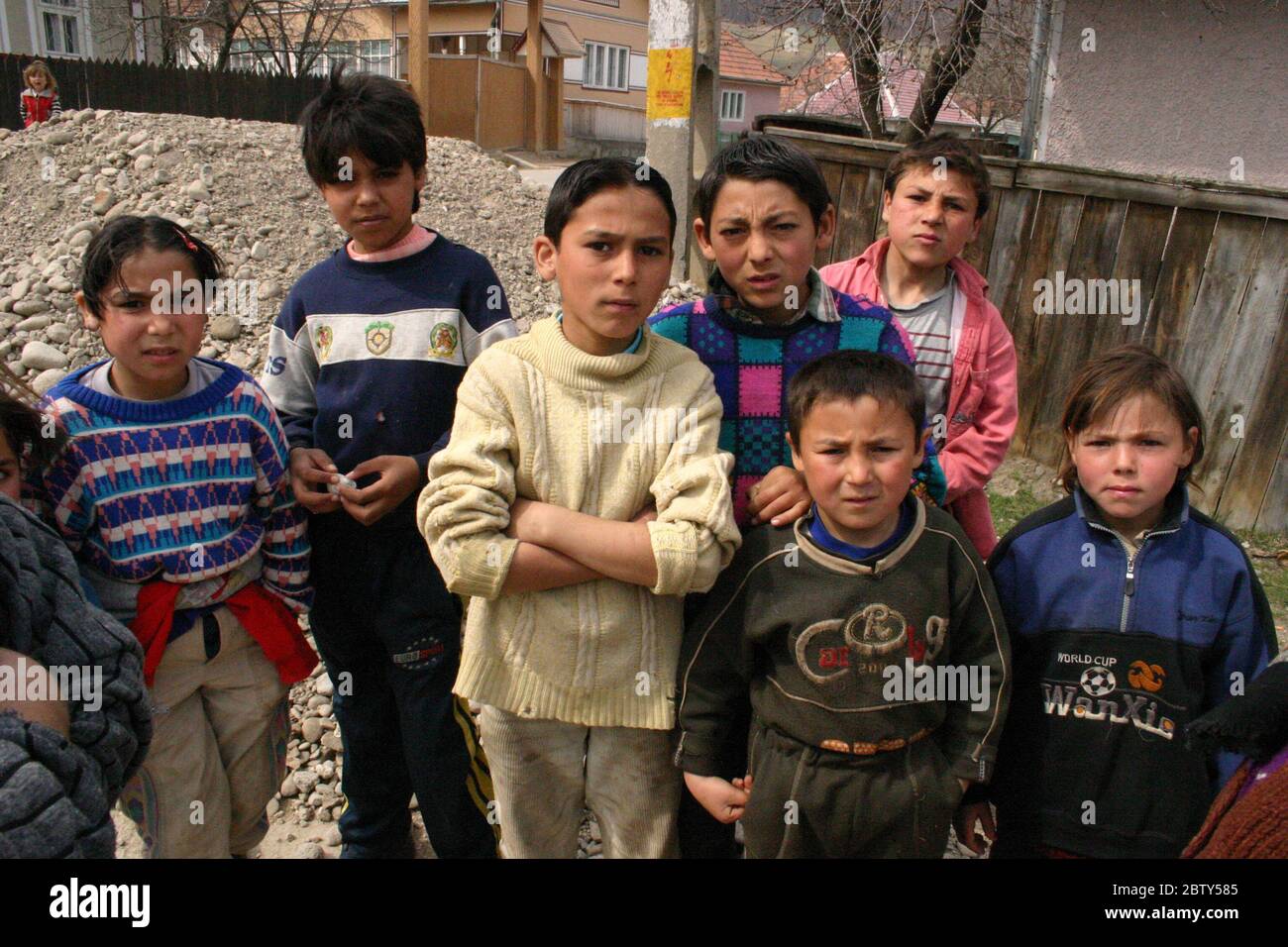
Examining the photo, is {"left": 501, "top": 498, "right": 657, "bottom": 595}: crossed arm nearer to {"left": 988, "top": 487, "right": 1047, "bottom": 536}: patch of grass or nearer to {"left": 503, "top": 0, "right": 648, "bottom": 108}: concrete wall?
{"left": 988, "top": 487, "right": 1047, "bottom": 536}: patch of grass

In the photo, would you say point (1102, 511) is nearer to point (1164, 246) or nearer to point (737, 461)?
point (737, 461)

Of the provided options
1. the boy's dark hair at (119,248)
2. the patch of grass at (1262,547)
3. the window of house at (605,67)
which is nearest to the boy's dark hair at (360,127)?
the boy's dark hair at (119,248)

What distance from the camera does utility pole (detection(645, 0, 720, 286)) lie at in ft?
22.2

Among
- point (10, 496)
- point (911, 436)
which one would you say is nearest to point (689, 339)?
point (911, 436)

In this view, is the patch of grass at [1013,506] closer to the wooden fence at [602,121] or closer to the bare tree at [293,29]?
the bare tree at [293,29]

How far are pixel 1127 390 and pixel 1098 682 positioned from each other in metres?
0.62

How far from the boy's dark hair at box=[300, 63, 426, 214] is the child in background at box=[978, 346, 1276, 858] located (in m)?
1.75

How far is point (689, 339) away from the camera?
7.06 feet

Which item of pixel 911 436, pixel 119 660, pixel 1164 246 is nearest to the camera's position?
pixel 119 660

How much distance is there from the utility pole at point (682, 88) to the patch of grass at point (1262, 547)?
10.7 feet

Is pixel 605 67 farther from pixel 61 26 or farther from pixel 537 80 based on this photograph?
pixel 61 26

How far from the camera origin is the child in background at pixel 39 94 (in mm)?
11398

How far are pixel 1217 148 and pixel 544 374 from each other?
21.6 ft

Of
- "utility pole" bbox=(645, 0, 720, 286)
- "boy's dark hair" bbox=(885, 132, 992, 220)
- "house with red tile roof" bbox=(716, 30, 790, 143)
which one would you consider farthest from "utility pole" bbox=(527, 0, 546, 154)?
"boy's dark hair" bbox=(885, 132, 992, 220)
